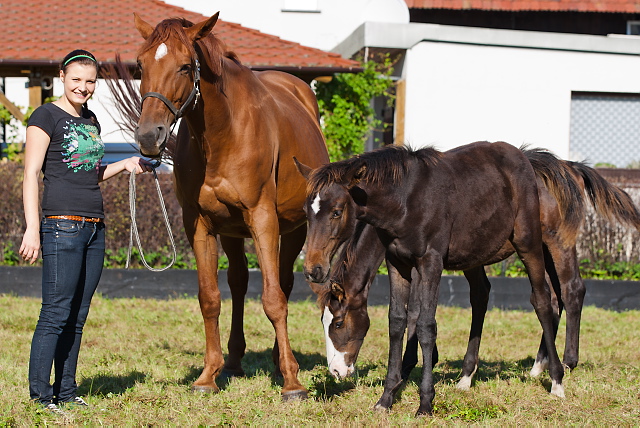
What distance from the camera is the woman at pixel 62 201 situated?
13.5ft

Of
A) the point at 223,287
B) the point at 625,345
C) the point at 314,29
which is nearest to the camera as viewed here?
the point at 625,345

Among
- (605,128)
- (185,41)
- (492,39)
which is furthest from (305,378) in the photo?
(605,128)

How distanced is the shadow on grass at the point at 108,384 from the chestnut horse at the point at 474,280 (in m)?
1.45

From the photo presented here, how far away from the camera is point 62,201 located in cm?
416

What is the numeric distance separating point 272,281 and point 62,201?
1413mm

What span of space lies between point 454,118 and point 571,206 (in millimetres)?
6874

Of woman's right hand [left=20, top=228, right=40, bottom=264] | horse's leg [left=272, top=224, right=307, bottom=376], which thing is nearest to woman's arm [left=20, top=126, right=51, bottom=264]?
woman's right hand [left=20, top=228, right=40, bottom=264]

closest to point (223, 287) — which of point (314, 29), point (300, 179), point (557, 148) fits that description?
point (300, 179)

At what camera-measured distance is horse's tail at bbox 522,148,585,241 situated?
17.9 ft

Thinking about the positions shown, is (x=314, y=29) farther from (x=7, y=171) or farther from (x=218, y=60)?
(x=218, y=60)

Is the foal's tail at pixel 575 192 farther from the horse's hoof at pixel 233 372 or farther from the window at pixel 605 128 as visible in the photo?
the window at pixel 605 128

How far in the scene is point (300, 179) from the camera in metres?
5.32

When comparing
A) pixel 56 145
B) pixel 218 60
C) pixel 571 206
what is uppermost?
pixel 218 60

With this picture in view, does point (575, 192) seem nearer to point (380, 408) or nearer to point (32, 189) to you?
point (380, 408)
